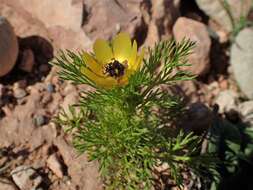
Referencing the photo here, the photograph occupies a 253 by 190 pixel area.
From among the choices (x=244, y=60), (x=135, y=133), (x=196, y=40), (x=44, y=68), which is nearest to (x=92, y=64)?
(x=135, y=133)

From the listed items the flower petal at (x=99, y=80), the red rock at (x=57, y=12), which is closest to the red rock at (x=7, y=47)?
the red rock at (x=57, y=12)

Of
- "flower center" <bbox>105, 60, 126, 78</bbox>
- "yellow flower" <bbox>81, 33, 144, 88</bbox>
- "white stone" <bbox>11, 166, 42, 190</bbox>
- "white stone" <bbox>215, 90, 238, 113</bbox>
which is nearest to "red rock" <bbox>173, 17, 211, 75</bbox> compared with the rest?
"white stone" <bbox>215, 90, 238, 113</bbox>

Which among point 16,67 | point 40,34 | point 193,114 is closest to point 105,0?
point 40,34

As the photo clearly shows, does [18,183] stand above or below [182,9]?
below

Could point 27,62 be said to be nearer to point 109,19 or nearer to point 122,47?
point 109,19

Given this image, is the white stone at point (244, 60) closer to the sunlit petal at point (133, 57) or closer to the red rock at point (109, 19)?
the red rock at point (109, 19)

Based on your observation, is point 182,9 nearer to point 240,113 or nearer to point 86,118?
point 240,113

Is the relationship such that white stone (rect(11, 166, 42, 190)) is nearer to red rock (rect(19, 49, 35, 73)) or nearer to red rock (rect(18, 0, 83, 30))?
red rock (rect(19, 49, 35, 73))
